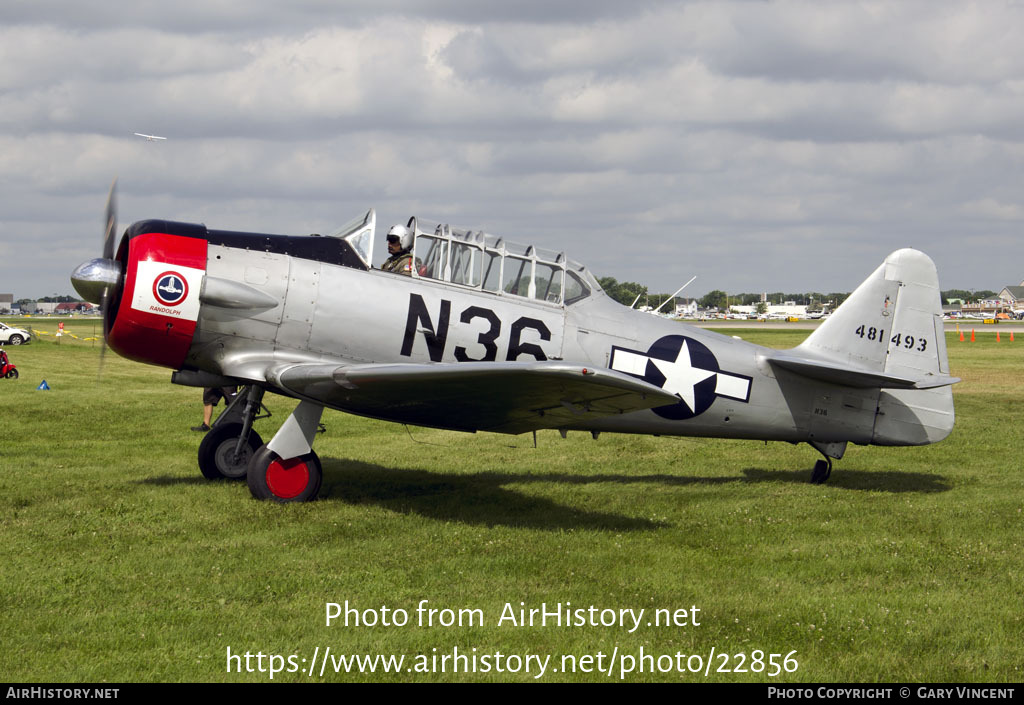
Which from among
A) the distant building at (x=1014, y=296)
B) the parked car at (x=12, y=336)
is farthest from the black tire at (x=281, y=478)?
the distant building at (x=1014, y=296)

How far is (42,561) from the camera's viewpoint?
21.0 feet

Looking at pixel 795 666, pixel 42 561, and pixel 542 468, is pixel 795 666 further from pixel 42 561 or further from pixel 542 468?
pixel 542 468

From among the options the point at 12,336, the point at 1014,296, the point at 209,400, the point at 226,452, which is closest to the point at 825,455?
the point at 226,452

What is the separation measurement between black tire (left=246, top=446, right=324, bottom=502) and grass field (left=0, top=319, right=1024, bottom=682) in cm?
17

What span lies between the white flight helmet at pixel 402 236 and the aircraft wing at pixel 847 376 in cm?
407

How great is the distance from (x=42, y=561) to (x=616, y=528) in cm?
445

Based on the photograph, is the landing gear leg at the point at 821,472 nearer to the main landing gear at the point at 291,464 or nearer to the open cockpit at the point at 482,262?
the open cockpit at the point at 482,262

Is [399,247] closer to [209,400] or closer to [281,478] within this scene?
[281,478]

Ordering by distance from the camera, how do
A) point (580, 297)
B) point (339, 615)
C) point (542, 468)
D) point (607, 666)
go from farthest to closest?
point (542, 468), point (580, 297), point (339, 615), point (607, 666)

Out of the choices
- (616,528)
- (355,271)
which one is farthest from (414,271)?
(616,528)

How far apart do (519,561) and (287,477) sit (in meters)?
2.80

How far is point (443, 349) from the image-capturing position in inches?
339

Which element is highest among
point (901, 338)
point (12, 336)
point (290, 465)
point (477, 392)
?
point (901, 338)

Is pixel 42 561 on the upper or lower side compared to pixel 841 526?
lower
